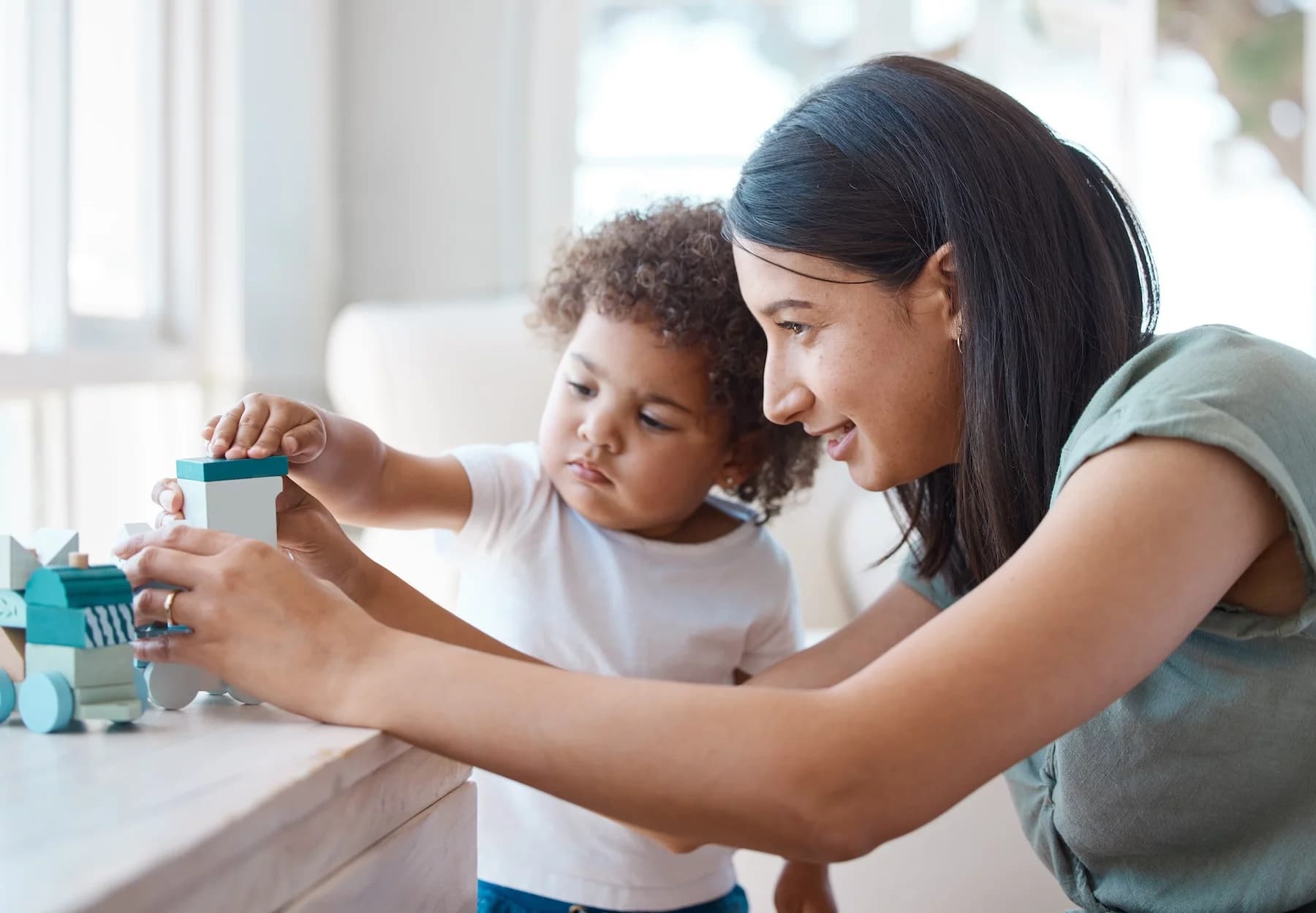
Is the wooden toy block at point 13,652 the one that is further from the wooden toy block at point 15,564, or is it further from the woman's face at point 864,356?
the woman's face at point 864,356

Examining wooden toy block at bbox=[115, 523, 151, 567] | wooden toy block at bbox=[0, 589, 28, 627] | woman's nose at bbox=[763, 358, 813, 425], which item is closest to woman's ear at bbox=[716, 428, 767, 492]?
woman's nose at bbox=[763, 358, 813, 425]

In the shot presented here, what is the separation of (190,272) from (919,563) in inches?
54.1

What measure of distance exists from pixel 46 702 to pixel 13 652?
0.06m

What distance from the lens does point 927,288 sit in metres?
0.91

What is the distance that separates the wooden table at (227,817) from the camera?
1.42 ft

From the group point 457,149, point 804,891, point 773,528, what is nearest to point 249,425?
point 804,891

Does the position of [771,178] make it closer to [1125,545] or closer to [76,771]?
[1125,545]

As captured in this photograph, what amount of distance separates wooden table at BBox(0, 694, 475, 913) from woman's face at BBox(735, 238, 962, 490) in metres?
0.39

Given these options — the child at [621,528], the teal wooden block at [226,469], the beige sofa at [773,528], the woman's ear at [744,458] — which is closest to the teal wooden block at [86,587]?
the teal wooden block at [226,469]

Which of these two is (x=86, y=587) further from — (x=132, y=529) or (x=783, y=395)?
(x=783, y=395)

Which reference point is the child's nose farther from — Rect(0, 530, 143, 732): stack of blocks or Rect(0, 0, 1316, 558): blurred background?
Rect(0, 0, 1316, 558): blurred background

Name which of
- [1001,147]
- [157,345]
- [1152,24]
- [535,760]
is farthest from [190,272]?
[1152,24]

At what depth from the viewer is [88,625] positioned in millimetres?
618

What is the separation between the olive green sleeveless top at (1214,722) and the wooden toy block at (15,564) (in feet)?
1.85
